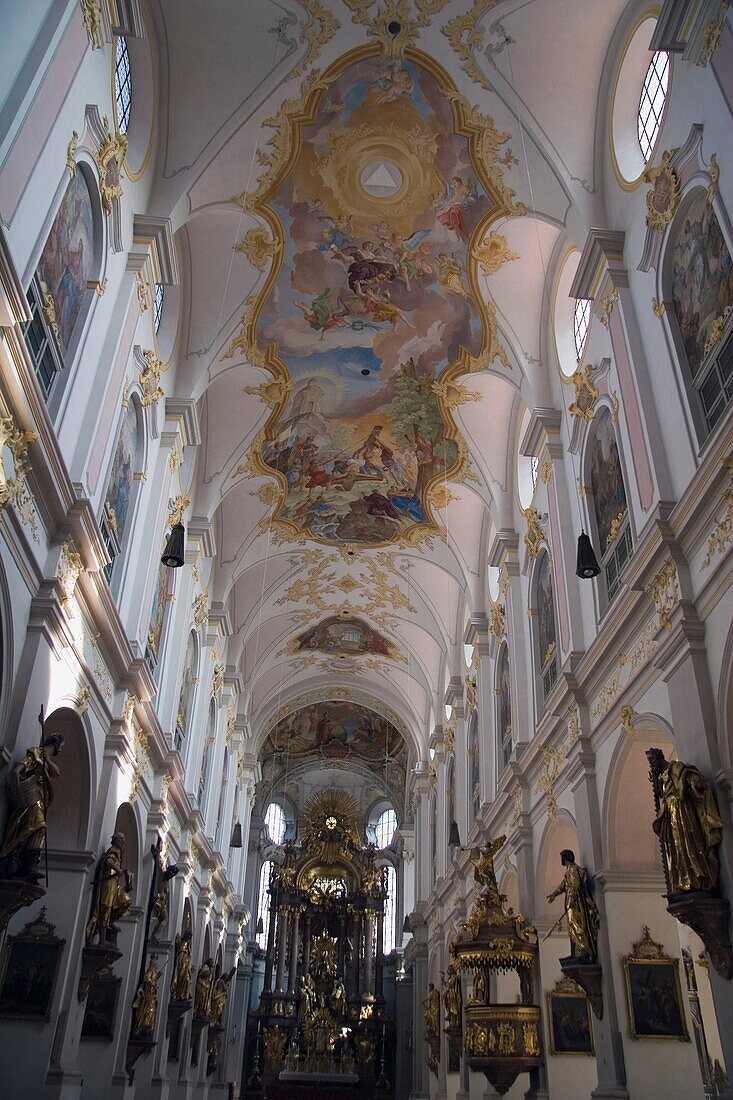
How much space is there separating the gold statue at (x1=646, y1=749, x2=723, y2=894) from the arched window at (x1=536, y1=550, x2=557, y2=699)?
640 centimetres

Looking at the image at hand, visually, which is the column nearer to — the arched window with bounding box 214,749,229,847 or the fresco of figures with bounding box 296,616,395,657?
the arched window with bounding box 214,749,229,847

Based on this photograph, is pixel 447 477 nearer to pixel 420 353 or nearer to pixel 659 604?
pixel 420 353

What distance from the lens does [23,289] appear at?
8445 millimetres

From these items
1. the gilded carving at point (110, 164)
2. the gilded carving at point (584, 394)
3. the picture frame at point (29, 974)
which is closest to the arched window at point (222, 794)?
the picture frame at point (29, 974)

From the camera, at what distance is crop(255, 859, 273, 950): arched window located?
38.3 m

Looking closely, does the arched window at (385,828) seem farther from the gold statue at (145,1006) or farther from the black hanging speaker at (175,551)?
the black hanging speaker at (175,551)

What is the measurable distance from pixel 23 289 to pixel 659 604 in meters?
7.26

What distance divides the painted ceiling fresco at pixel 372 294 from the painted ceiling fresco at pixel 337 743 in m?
16.2

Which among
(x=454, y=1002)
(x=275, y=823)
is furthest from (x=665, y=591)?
(x=275, y=823)

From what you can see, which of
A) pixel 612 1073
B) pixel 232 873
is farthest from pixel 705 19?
pixel 232 873

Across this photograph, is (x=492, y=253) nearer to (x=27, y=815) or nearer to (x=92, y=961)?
(x=27, y=815)

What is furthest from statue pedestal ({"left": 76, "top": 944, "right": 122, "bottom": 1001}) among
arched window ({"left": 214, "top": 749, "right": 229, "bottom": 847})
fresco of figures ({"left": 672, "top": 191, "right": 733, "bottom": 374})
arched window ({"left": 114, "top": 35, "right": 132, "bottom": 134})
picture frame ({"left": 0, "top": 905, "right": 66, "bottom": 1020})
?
arched window ({"left": 214, "top": 749, "right": 229, "bottom": 847})

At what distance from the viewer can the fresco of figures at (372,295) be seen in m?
14.9

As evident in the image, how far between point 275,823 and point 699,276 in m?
35.7
